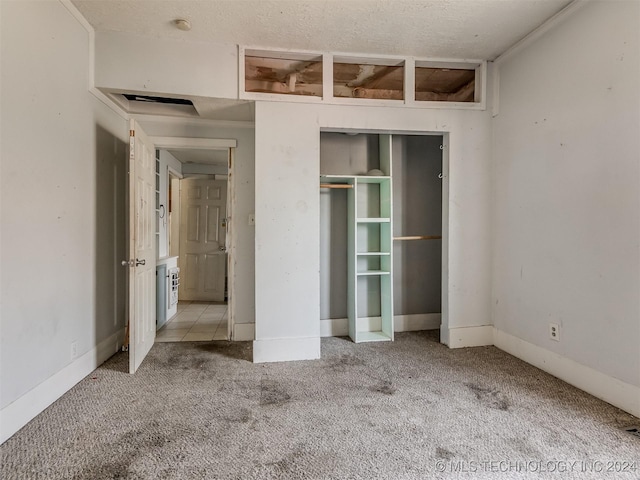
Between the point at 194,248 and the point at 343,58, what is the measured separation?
386 cm

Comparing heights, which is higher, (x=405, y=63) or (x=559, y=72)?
(x=405, y=63)

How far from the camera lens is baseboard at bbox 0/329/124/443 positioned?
5.56 feet

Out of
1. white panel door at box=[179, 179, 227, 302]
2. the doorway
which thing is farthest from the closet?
white panel door at box=[179, 179, 227, 302]

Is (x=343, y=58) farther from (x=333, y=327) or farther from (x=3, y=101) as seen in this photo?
(x=333, y=327)

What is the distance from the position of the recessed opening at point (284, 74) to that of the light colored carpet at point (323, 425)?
92.5 inches

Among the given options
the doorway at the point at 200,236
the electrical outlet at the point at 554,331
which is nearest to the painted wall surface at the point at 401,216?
the electrical outlet at the point at 554,331

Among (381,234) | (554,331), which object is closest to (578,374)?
(554,331)

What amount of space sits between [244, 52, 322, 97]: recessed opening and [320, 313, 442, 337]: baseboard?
7.31 ft

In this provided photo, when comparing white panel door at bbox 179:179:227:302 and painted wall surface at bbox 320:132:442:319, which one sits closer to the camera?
painted wall surface at bbox 320:132:442:319

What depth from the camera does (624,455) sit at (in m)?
1.57

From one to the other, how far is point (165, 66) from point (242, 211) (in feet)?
4.52

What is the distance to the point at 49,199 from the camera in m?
2.01

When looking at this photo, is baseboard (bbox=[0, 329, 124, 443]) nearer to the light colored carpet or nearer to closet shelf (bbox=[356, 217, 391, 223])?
the light colored carpet

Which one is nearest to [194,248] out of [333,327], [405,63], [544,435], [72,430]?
[333,327]
